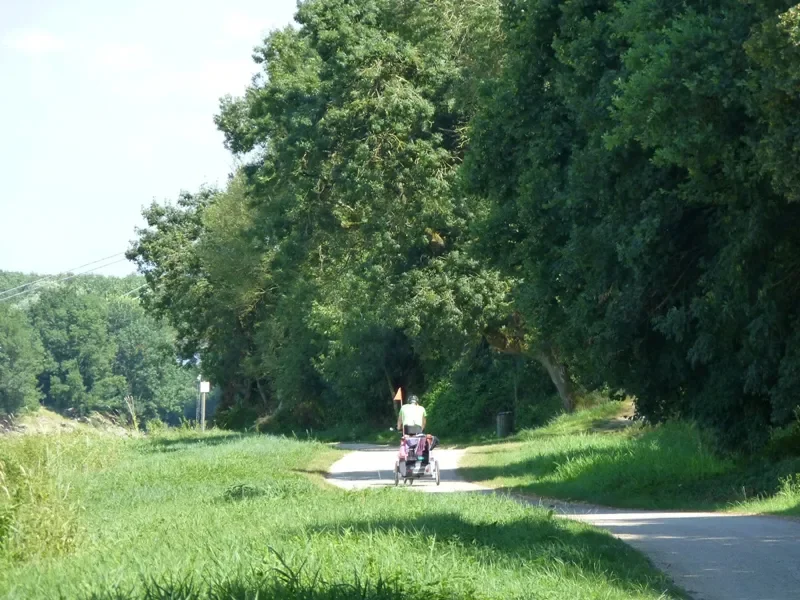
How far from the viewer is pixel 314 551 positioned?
10758mm

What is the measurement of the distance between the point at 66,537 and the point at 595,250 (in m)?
10.7

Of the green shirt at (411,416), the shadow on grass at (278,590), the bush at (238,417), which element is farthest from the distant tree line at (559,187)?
the bush at (238,417)

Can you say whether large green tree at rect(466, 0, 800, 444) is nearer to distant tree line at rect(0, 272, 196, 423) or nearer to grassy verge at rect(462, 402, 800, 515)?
grassy verge at rect(462, 402, 800, 515)

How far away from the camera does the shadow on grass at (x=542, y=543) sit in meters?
10.8

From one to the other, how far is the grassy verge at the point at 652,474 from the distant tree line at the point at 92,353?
10448 cm

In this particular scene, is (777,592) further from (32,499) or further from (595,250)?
(595,250)

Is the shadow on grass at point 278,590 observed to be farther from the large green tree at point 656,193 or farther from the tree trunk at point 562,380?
the tree trunk at point 562,380

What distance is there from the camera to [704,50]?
51.6ft

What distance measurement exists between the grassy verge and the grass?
5049 mm

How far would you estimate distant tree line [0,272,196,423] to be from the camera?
13475cm

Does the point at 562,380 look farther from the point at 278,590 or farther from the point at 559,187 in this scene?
the point at 278,590

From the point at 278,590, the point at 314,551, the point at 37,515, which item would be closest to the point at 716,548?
the point at 314,551

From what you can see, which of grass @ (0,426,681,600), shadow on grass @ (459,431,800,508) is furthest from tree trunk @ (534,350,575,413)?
grass @ (0,426,681,600)

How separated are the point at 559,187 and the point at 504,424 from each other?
90.5ft
